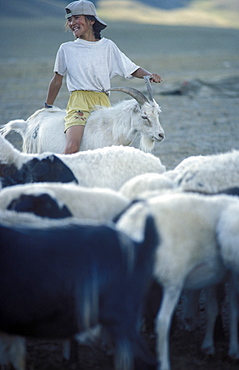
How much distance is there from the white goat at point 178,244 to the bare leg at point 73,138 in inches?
106

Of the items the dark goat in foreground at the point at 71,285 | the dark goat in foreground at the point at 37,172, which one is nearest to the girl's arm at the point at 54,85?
the dark goat in foreground at the point at 37,172

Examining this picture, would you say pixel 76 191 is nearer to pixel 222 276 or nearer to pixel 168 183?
pixel 168 183

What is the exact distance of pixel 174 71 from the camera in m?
27.6

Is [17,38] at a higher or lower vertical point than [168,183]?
lower

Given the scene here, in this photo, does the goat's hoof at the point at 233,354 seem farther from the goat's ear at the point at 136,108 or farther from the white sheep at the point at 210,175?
the goat's ear at the point at 136,108

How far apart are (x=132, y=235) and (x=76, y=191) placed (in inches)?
27.1

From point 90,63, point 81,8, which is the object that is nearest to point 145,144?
point 90,63

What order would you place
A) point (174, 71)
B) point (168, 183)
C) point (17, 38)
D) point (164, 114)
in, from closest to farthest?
1. point (168, 183)
2. point (164, 114)
3. point (174, 71)
4. point (17, 38)

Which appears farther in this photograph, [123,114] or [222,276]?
[123,114]

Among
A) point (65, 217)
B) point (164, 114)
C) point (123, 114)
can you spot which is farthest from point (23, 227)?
point (164, 114)

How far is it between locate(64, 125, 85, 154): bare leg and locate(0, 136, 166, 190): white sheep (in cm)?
107

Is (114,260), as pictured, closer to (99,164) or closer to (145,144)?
(99,164)

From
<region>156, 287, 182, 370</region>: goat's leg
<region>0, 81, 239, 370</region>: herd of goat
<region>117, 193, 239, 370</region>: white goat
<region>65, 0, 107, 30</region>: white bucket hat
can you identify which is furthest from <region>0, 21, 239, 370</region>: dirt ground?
<region>65, 0, 107, 30</region>: white bucket hat

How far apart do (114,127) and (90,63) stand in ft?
2.49
